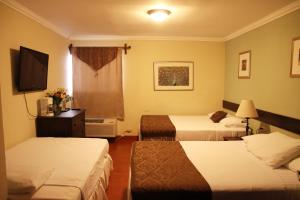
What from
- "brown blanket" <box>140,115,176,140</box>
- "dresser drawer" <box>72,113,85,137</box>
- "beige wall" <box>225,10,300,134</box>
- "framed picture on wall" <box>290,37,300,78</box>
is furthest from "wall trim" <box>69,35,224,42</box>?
"framed picture on wall" <box>290,37,300,78</box>

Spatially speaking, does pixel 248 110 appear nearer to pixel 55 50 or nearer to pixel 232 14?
pixel 232 14

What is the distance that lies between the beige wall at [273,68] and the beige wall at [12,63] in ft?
12.0

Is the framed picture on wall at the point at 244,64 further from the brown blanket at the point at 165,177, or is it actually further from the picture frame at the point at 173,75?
the brown blanket at the point at 165,177

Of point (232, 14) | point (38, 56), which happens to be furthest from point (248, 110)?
point (38, 56)

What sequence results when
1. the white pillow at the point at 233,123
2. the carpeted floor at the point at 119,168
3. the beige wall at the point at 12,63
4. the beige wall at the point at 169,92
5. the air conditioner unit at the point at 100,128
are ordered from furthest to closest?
the beige wall at the point at 169,92, the air conditioner unit at the point at 100,128, the white pillow at the point at 233,123, the carpeted floor at the point at 119,168, the beige wall at the point at 12,63

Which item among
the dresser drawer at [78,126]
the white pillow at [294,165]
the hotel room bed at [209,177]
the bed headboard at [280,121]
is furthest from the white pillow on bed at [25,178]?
the bed headboard at [280,121]

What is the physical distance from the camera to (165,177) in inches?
76.5

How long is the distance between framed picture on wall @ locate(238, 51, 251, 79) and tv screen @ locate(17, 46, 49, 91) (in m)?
3.59

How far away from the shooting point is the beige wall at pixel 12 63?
104 inches

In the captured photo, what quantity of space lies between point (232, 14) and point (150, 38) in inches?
85.6

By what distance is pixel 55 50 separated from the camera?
13.6ft

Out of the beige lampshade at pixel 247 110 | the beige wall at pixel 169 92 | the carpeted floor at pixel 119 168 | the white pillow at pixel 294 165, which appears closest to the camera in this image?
the white pillow at pixel 294 165

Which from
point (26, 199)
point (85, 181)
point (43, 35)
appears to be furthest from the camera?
point (43, 35)

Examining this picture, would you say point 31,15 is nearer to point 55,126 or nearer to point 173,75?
point 55,126
